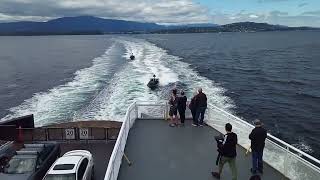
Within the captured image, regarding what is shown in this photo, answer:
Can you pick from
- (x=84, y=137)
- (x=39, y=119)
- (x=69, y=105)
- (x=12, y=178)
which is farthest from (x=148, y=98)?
(x=12, y=178)

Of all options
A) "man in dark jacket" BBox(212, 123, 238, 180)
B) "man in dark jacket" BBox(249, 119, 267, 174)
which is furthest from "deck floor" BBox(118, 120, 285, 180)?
"man in dark jacket" BBox(212, 123, 238, 180)

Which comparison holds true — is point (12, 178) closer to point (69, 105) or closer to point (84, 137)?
point (84, 137)

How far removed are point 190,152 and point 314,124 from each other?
77.7 ft

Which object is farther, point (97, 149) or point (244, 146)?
point (97, 149)

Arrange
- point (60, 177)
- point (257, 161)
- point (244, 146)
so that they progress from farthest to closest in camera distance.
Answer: point (60, 177), point (244, 146), point (257, 161)

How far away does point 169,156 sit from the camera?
41.2ft

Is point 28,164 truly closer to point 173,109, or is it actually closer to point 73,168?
point 73,168

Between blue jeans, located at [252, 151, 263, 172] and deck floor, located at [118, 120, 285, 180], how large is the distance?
0.25m

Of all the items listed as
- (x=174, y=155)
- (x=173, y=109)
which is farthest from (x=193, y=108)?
(x=174, y=155)

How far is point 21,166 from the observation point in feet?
51.4

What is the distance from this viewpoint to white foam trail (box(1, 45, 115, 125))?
109 ft

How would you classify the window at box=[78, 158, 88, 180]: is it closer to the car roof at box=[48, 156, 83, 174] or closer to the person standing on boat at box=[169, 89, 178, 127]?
the car roof at box=[48, 156, 83, 174]

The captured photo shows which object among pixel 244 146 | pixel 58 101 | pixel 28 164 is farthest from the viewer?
pixel 58 101

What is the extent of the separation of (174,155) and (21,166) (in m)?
7.12
